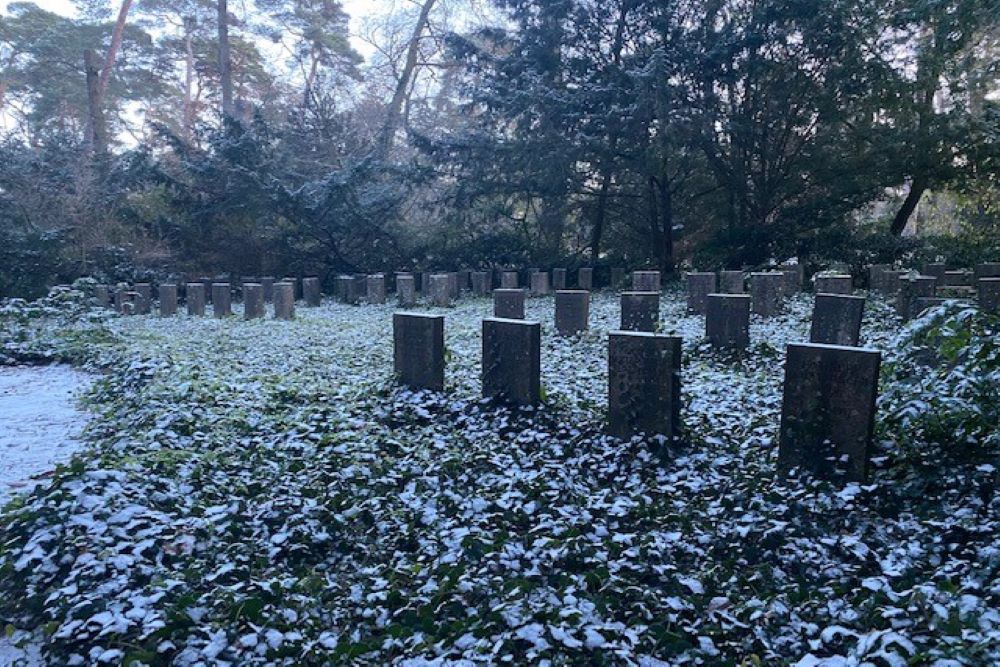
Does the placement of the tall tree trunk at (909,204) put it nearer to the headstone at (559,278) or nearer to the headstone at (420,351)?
the headstone at (559,278)

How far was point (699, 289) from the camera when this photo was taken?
38.5 feet

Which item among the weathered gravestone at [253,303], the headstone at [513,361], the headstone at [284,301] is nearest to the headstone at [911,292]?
the headstone at [513,361]

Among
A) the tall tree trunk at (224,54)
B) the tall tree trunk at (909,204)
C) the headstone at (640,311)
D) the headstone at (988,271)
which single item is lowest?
the headstone at (640,311)

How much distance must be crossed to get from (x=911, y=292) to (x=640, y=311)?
382 centimetres

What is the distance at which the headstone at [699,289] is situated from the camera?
1158cm

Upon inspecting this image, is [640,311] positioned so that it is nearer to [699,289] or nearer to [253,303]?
[699,289]

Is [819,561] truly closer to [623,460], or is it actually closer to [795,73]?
[623,460]

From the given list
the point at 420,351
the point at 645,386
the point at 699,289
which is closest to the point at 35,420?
the point at 420,351

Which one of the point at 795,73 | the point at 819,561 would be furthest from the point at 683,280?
the point at 819,561

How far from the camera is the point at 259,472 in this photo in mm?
4434

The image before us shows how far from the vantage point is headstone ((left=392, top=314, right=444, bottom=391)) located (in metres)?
6.24

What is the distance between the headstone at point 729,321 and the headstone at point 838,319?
29.2 inches

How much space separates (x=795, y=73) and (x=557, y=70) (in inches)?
250

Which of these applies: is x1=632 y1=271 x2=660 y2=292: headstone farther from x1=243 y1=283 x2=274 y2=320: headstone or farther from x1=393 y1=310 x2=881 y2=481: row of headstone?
x1=243 y1=283 x2=274 y2=320: headstone
